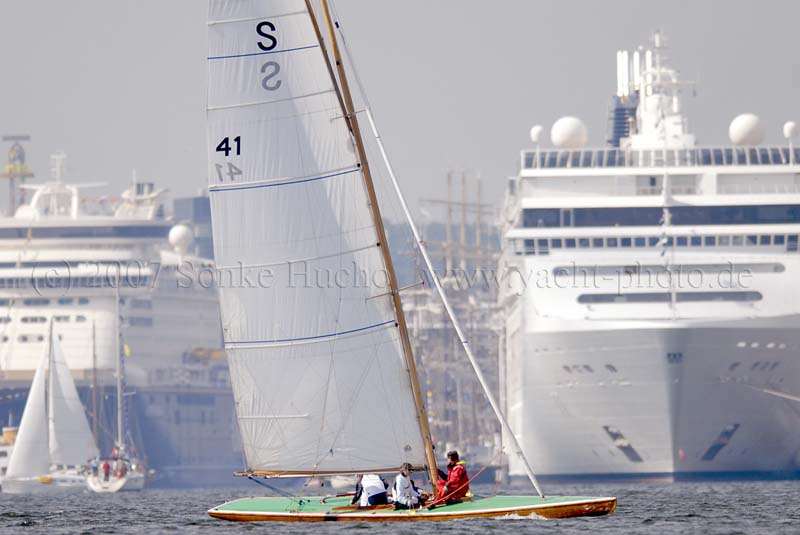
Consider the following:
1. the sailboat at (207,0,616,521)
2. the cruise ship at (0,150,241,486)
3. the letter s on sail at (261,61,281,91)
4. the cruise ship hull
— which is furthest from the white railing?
the cruise ship at (0,150,241,486)

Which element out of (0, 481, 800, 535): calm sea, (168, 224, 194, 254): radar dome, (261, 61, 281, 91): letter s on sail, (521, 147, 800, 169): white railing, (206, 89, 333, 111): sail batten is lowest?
(0, 481, 800, 535): calm sea

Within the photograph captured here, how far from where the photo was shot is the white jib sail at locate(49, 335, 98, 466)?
10869cm

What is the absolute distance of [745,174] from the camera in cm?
7438

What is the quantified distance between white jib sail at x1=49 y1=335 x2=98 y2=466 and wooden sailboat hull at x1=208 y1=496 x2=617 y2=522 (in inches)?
2867

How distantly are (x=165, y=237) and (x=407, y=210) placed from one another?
115 m

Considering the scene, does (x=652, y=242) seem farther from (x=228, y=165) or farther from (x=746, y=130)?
(x=228, y=165)

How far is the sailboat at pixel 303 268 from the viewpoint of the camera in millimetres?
36469

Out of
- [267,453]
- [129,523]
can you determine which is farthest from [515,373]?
[267,453]

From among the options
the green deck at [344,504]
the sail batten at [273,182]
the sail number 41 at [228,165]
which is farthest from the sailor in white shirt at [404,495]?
the sail number 41 at [228,165]

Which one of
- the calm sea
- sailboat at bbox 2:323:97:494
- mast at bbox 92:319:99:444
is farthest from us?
mast at bbox 92:319:99:444

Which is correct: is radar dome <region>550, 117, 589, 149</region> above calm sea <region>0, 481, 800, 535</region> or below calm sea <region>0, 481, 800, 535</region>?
above

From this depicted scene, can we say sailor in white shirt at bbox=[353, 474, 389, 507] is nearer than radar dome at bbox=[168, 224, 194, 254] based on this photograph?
Yes

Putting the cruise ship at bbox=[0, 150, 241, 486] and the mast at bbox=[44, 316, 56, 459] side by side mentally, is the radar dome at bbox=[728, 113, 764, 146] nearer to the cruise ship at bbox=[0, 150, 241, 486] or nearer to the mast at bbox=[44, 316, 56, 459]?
the mast at bbox=[44, 316, 56, 459]

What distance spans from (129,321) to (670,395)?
3251 inches
